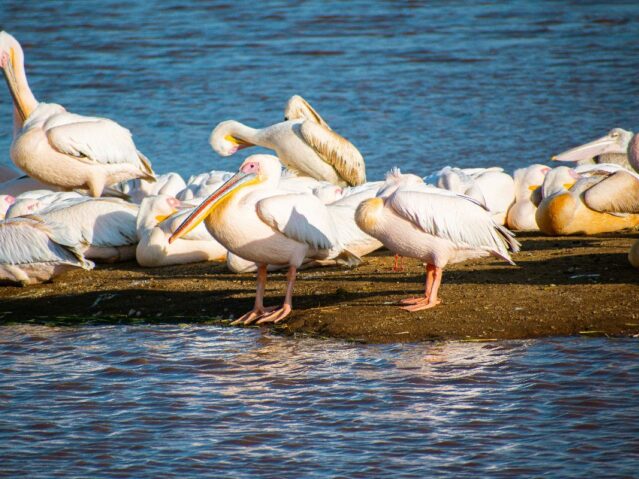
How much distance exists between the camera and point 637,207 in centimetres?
680

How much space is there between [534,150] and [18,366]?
6.42m

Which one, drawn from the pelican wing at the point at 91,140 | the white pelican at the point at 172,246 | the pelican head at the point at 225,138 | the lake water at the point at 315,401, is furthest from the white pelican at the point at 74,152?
the lake water at the point at 315,401

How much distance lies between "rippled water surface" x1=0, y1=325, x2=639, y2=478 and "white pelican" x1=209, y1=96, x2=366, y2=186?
369 cm

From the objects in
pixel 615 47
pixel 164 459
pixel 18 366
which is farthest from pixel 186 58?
pixel 164 459

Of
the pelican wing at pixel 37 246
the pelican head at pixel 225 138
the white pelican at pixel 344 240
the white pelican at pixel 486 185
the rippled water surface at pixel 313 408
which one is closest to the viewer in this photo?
the rippled water surface at pixel 313 408

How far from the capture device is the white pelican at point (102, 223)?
7371 millimetres

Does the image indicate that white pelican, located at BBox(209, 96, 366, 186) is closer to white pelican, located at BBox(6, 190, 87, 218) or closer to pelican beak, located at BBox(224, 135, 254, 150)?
pelican beak, located at BBox(224, 135, 254, 150)

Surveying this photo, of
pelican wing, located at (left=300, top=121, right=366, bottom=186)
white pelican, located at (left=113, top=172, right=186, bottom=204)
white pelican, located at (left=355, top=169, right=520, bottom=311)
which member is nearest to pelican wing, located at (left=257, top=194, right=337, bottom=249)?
white pelican, located at (left=355, top=169, right=520, bottom=311)

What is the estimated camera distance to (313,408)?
432 centimetres

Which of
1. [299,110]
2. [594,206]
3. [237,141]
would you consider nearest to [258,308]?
[594,206]

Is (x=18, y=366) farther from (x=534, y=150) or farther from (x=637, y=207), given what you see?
(x=534, y=150)

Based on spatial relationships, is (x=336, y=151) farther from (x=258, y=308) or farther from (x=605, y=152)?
(x=258, y=308)

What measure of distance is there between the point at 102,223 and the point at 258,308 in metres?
2.24

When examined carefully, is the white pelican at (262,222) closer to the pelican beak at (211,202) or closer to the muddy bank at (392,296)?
the pelican beak at (211,202)
